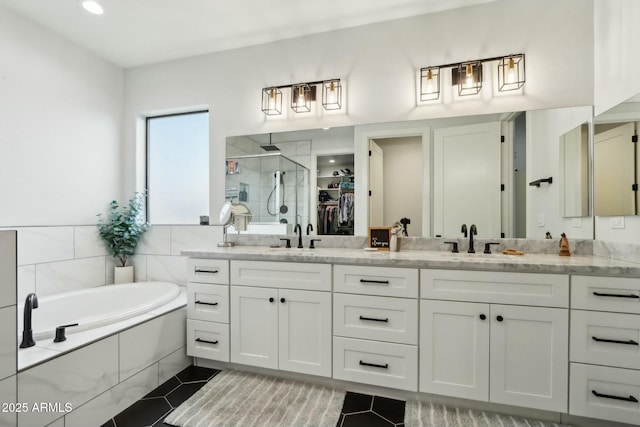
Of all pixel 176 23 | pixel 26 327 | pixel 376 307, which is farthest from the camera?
pixel 176 23

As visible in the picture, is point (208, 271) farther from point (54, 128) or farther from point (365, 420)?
point (54, 128)

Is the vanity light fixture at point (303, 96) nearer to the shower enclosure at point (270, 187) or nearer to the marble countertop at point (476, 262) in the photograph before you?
the shower enclosure at point (270, 187)

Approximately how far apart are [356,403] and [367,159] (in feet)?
5.51

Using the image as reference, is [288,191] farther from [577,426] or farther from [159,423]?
[577,426]

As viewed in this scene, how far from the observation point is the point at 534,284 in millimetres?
1588

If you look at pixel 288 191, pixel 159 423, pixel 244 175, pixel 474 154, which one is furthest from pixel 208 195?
pixel 474 154

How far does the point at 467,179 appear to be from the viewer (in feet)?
7.21

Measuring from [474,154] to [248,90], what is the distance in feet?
6.48

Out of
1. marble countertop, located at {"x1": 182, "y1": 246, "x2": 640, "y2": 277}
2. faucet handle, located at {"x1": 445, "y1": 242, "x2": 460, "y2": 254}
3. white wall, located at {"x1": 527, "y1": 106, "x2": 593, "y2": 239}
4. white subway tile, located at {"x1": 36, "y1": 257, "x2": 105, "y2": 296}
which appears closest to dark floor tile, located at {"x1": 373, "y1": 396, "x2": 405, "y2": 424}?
marble countertop, located at {"x1": 182, "y1": 246, "x2": 640, "y2": 277}

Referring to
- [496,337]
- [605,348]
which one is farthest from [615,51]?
[496,337]

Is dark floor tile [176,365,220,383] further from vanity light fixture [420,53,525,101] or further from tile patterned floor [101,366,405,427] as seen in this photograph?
vanity light fixture [420,53,525,101]

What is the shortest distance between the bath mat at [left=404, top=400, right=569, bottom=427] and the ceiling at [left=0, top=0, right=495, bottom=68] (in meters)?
2.68

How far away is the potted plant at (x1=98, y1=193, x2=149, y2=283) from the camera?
9.39 feet

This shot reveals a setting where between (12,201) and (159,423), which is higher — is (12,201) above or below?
above
